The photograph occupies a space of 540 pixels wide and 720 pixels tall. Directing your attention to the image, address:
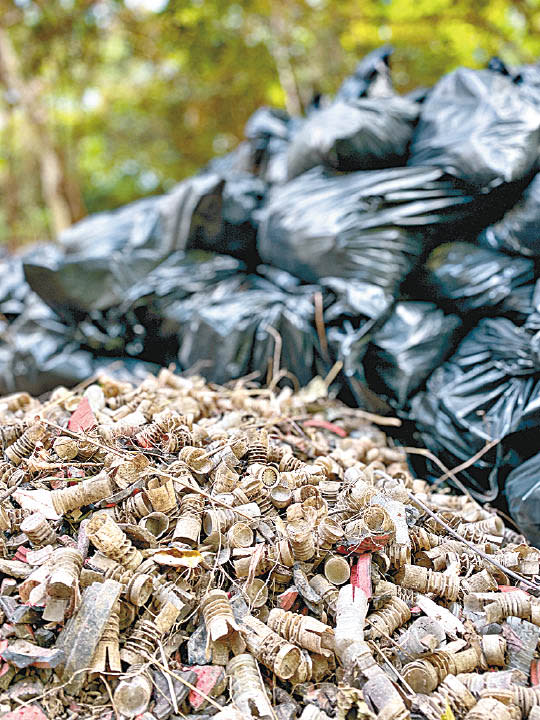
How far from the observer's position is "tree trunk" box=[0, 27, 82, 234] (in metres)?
5.50

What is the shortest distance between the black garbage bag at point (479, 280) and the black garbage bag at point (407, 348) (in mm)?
76

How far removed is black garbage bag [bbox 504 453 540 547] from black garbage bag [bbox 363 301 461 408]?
0.46m

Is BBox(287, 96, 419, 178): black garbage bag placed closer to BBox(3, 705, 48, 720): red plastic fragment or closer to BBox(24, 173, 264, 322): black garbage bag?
BBox(24, 173, 264, 322): black garbage bag

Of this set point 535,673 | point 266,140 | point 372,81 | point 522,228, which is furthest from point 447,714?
point 266,140

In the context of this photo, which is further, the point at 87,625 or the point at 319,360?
the point at 319,360

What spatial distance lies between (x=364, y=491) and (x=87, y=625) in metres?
0.61

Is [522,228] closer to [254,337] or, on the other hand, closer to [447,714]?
[254,337]

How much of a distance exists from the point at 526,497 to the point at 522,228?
0.91 m

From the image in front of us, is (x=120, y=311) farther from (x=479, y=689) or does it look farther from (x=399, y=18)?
(x=399, y=18)

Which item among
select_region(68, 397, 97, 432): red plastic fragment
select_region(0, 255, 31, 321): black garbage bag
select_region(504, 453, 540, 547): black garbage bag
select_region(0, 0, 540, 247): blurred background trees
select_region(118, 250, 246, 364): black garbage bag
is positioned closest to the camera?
select_region(68, 397, 97, 432): red plastic fragment

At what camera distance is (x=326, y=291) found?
2150mm

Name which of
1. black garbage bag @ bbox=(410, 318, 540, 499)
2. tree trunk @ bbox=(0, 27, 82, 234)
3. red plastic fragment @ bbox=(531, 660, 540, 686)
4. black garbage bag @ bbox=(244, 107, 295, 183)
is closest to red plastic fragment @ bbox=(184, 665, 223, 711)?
red plastic fragment @ bbox=(531, 660, 540, 686)

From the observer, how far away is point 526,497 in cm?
154

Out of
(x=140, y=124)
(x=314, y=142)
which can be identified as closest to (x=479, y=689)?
(x=314, y=142)
